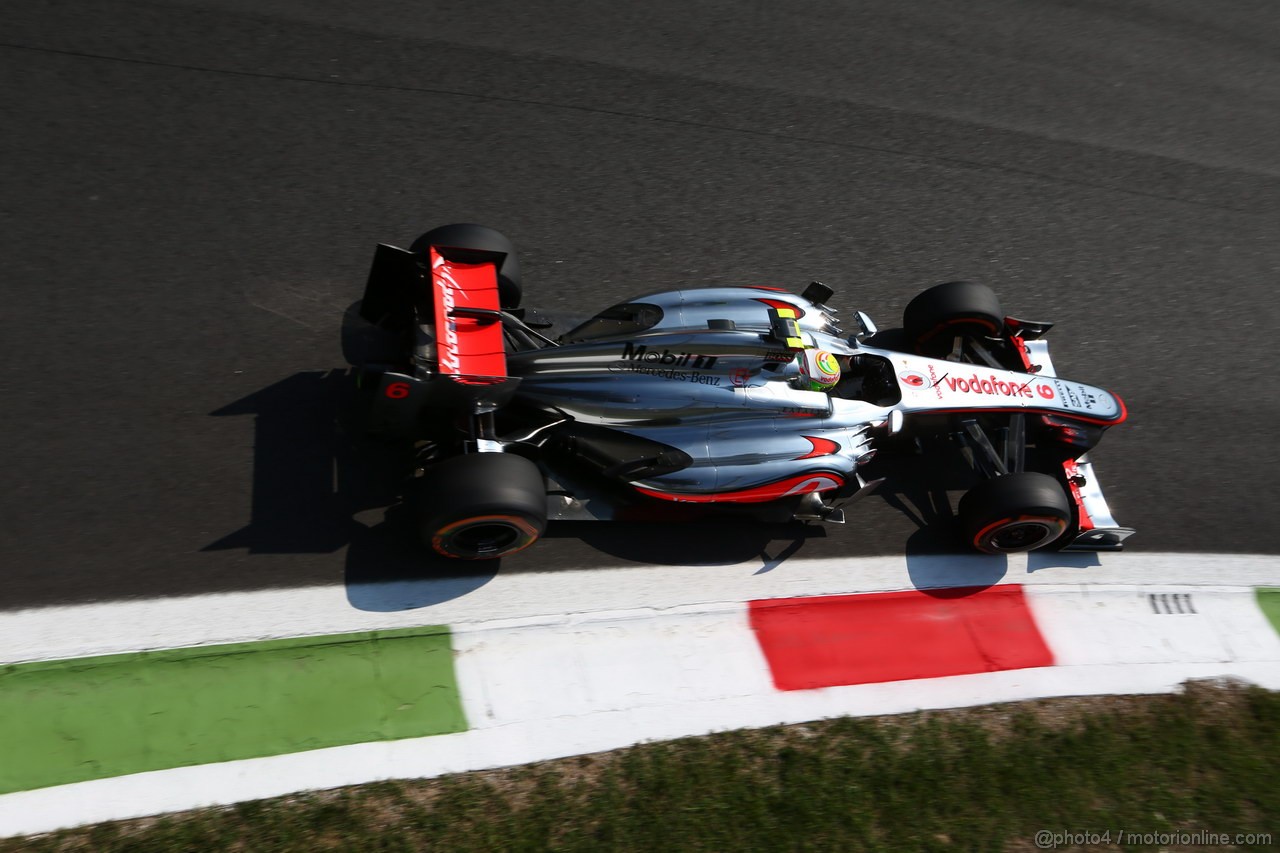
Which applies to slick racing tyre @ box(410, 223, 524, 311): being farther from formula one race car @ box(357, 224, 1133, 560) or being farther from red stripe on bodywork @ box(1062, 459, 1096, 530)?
red stripe on bodywork @ box(1062, 459, 1096, 530)

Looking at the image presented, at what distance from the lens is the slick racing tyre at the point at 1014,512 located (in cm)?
625

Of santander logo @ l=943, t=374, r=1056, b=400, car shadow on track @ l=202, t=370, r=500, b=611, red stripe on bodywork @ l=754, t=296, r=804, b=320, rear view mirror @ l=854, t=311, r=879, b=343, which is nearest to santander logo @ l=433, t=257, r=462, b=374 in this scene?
car shadow on track @ l=202, t=370, r=500, b=611

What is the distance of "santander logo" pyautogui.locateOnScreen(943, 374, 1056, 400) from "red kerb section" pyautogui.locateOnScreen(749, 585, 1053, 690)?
1.38 meters

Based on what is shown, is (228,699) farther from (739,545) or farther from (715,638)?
(739,545)

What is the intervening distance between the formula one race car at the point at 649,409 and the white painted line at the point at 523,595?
29cm

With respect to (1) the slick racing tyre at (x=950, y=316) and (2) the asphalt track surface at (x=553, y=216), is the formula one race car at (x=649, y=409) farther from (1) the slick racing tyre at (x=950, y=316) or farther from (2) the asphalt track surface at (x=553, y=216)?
(1) the slick racing tyre at (x=950, y=316)

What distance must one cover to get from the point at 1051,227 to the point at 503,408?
599cm

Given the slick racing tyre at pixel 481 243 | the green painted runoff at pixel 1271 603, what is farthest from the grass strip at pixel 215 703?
the green painted runoff at pixel 1271 603

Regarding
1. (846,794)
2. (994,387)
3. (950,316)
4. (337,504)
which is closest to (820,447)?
(994,387)

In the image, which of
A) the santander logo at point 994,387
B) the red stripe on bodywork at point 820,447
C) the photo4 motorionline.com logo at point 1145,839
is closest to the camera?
the photo4 motorionline.com logo at point 1145,839

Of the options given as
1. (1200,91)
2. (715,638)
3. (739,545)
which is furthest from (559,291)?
(1200,91)

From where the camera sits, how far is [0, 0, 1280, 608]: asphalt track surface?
5.99 m

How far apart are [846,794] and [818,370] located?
257 centimetres

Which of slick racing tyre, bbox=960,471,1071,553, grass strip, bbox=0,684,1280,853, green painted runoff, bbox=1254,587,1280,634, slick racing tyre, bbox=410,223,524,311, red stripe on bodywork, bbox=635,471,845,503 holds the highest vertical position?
slick racing tyre, bbox=410,223,524,311
